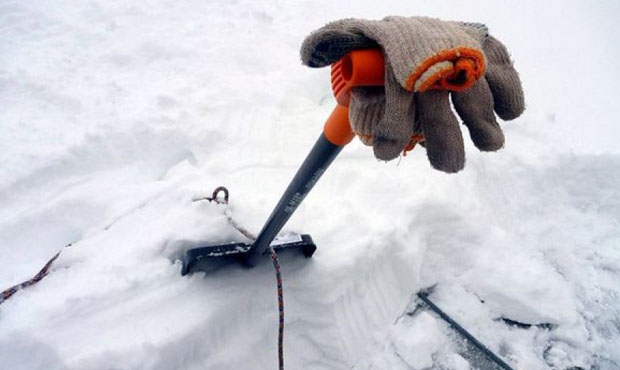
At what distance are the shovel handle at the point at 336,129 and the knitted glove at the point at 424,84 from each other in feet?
0.10

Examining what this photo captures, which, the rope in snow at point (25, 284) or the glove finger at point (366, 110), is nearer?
the glove finger at point (366, 110)

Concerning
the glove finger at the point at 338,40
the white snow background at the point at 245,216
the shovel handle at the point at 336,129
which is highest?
the glove finger at the point at 338,40

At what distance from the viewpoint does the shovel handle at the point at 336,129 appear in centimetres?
105

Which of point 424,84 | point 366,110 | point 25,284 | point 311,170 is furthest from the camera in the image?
point 25,284

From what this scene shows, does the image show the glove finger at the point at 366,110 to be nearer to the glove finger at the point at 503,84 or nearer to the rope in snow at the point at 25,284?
the glove finger at the point at 503,84

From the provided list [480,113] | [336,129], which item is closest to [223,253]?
[336,129]

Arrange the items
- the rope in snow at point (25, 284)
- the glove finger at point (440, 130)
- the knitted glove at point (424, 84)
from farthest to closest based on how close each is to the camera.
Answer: the rope in snow at point (25, 284)
the glove finger at point (440, 130)
the knitted glove at point (424, 84)

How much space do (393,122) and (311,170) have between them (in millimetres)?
395

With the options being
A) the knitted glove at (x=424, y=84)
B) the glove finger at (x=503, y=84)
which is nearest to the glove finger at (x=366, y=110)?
the knitted glove at (x=424, y=84)

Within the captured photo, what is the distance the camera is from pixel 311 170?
4.42 ft

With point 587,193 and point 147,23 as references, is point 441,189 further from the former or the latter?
point 147,23

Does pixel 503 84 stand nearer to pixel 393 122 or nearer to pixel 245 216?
pixel 393 122

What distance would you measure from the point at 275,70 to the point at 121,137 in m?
1.34

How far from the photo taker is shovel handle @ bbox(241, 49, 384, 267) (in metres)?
1.05
